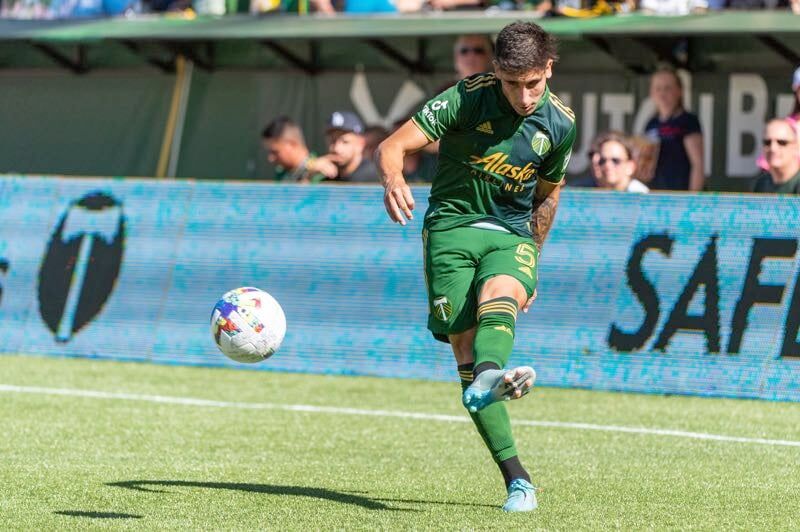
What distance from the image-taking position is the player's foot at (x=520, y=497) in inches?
258

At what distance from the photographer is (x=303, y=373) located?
11.9m

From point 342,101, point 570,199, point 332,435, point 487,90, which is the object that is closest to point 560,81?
point 342,101

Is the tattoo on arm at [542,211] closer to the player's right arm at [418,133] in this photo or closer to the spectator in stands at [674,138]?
the player's right arm at [418,133]

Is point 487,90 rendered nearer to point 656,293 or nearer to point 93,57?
point 656,293

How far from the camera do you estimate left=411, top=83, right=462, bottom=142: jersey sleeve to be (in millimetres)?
6605

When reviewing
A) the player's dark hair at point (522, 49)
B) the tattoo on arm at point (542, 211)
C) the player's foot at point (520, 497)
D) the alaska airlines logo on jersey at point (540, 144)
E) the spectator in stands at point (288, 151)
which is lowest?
the player's foot at point (520, 497)

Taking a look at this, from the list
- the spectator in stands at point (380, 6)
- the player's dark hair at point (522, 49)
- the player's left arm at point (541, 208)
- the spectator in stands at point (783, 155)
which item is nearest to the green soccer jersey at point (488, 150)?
the player's left arm at point (541, 208)

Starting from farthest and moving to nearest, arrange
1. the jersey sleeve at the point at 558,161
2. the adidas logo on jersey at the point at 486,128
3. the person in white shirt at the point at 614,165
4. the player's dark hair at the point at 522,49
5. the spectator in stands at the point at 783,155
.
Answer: the person in white shirt at the point at 614,165, the spectator in stands at the point at 783,155, the jersey sleeve at the point at 558,161, the adidas logo on jersey at the point at 486,128, the player's dark hair at the point at 522,49

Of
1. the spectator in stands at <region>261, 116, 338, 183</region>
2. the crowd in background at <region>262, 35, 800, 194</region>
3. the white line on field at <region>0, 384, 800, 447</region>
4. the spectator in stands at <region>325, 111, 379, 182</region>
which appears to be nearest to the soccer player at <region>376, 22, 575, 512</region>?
the white line on field at <region>0, 384, 800, 447</region>

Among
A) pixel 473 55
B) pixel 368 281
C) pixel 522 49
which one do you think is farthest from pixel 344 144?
pixel 522 49

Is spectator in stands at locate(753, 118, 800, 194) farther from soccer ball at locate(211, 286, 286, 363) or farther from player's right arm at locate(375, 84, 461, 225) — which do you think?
soccer ball at locate(211, 286, 286, 363)

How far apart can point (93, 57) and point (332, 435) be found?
407 inches

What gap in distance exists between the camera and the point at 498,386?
594 centimetres

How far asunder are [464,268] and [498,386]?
3.27 ft
